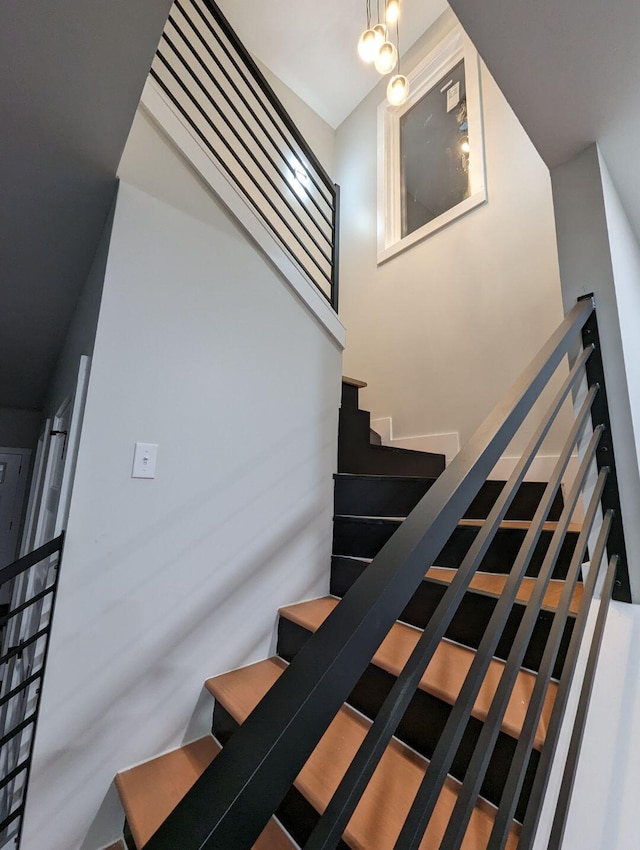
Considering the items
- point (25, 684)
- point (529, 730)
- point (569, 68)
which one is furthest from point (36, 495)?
point (569, 68)

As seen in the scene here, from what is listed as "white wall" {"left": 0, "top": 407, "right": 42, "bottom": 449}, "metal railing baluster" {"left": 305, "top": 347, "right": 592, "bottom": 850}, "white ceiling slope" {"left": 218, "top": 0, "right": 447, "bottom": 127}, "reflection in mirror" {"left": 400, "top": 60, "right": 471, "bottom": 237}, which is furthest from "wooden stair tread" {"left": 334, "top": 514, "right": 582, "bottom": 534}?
"white ceiling slope" {"left": 218, "top": 0, "right": 447, "bottom": 127}

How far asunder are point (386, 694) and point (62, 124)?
6.88ft

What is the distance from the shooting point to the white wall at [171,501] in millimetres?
1236

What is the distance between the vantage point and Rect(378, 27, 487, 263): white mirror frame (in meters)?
2.88

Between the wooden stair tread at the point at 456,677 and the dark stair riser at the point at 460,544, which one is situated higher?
the dark stair riser at the point at 460,544

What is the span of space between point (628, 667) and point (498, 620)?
53 centimetres

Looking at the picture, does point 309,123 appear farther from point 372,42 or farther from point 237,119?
point 372,42

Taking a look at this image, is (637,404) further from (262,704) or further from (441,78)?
(441,78)

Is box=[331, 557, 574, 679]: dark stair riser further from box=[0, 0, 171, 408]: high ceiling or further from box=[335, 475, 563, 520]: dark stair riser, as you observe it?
box=[0, 0, 171, 408]: high ceiling

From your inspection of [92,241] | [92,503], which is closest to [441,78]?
[92,241]

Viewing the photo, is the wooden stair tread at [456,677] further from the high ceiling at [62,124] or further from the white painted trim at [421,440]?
the high ceiling at [62,124]

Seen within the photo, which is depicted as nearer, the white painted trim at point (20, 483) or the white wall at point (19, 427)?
the white painted trim at point (20, 483)

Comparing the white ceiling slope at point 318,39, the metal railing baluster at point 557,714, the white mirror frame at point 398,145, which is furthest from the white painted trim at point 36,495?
the white ceiling slope at point 318,39

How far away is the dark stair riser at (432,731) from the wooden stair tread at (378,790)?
0.09 ft
